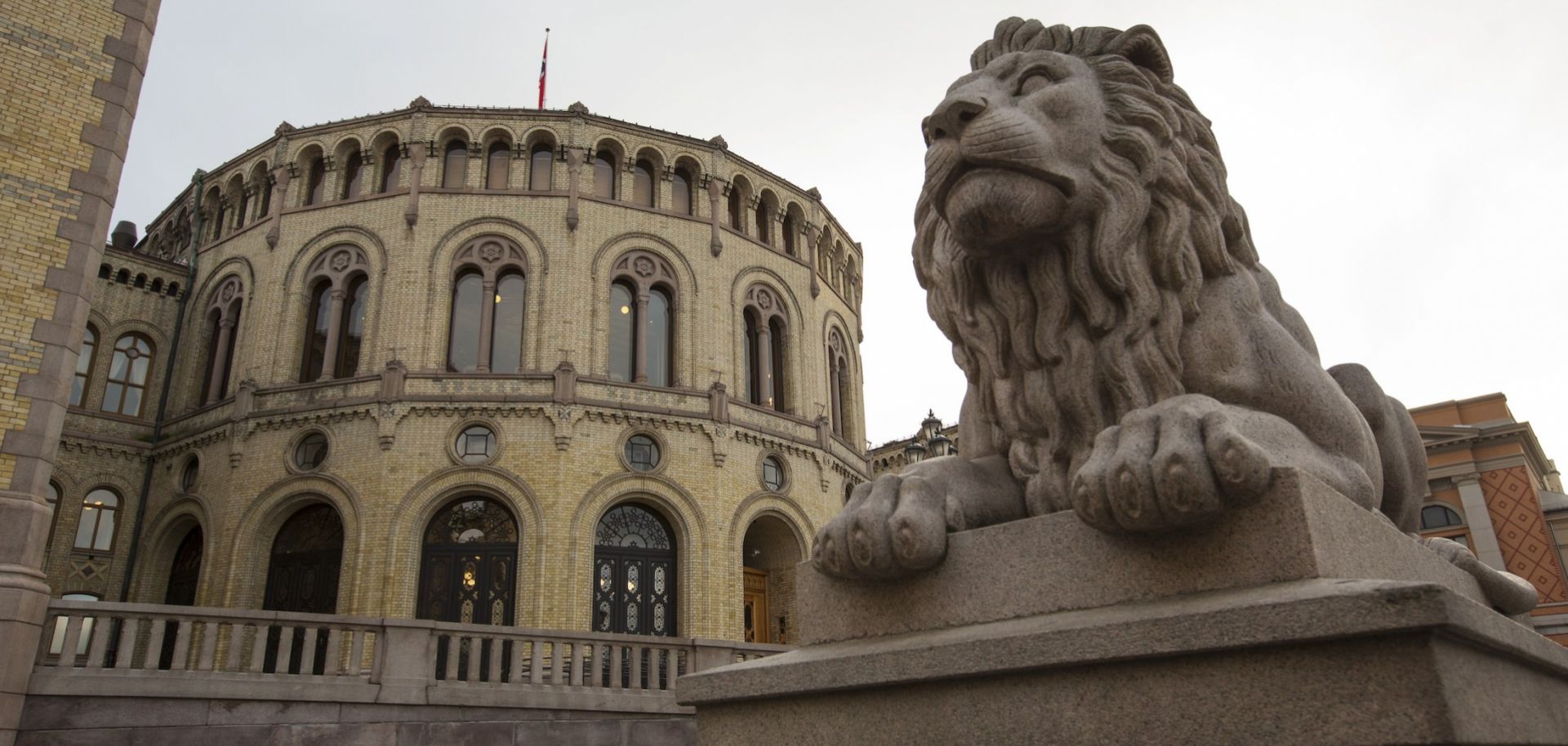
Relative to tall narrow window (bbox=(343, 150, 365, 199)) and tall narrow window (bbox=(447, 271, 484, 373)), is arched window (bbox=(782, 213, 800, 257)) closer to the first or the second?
tall narrow window (bbox=(447, 271, 484, 373))

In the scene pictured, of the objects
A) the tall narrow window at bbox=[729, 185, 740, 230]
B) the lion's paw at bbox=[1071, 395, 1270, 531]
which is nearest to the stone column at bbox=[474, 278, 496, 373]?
the tall narrow window at bbox=[729, 185, 740, 230]

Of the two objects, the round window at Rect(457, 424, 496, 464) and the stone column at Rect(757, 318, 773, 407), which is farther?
the stone column at Rect(757, 318, 773, 407)

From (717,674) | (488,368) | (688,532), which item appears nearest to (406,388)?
(488,368)

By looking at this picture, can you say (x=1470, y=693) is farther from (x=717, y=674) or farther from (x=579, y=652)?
(x=579, y=652)

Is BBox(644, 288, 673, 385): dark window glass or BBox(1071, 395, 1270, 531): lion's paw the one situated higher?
BBox(644, 288, 673, 385): dark window glass

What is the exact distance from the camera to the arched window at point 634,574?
20672 mm

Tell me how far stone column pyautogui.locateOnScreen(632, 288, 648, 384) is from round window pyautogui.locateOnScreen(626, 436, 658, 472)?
1374 mm

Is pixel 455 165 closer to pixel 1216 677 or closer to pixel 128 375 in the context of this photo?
pixel 128 375

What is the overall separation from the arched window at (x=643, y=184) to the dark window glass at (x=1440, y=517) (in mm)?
21781

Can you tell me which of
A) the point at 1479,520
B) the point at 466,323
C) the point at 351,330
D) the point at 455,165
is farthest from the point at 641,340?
the point at 1479,520

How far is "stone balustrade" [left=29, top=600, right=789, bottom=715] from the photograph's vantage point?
34.4 feet

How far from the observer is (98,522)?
874 inches

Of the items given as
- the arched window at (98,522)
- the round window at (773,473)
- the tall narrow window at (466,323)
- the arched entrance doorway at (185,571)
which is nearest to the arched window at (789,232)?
the round window at (773,473)

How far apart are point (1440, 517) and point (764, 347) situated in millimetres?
18700
